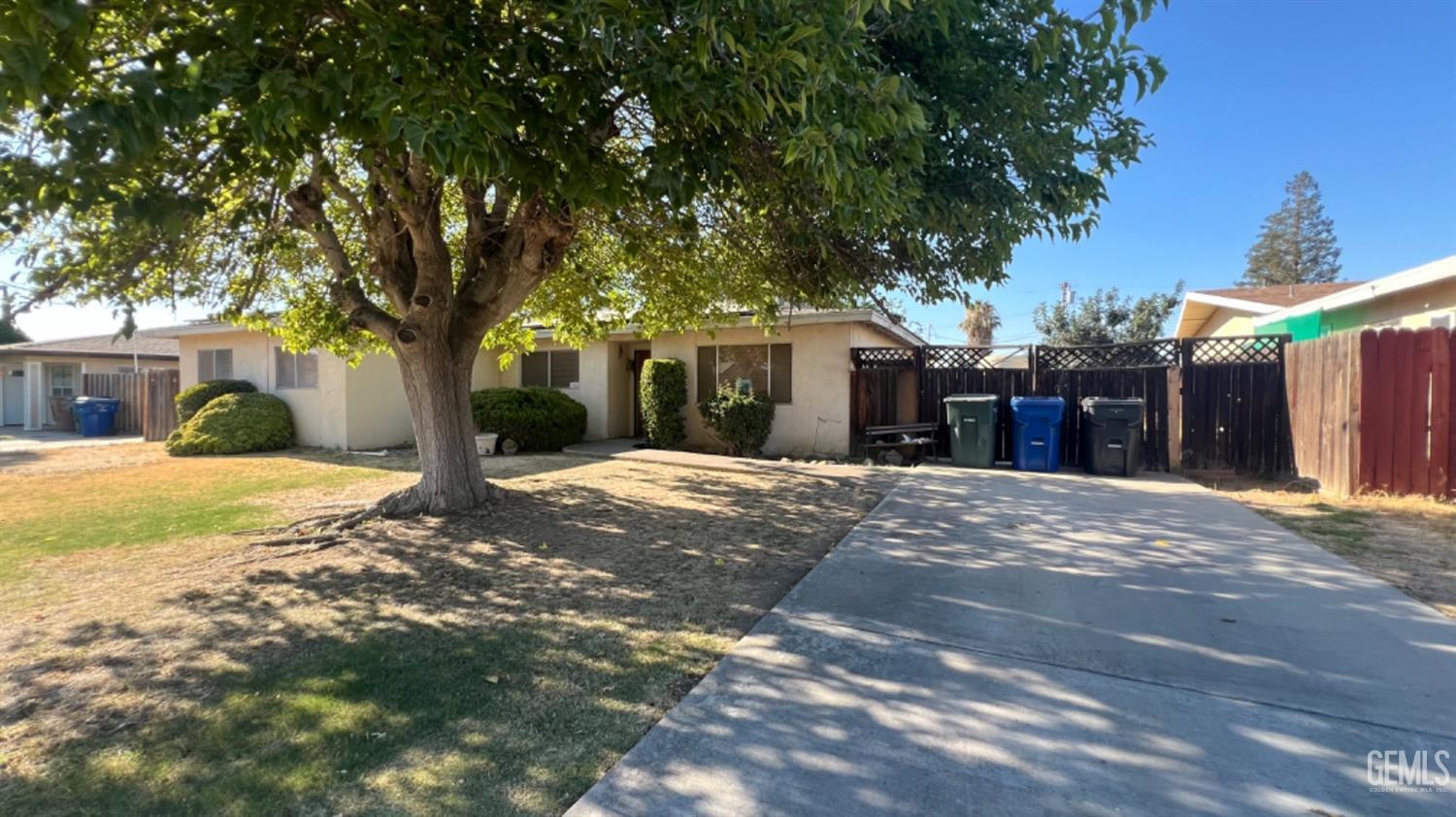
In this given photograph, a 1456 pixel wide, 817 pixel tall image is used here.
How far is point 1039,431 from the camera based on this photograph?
10.2 meters

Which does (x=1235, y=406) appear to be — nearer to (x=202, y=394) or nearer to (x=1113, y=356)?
(x=1113, y=356)

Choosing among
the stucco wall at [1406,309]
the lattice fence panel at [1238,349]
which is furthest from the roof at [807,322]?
the stucco wall at [1406,309]

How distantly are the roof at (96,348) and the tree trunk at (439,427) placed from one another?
17920 millimetres

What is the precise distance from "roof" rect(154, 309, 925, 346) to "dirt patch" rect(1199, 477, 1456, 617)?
19.2 ft

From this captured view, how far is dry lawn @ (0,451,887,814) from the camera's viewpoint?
2.48 metres

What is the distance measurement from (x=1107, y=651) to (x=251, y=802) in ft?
13.1

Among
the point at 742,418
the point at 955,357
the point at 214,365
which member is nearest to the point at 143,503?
the point at 742,418

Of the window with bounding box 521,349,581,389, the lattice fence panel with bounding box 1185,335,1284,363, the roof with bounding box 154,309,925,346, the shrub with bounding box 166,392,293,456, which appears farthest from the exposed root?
the lattice fence panel with bounding box 1185,335,1284,363

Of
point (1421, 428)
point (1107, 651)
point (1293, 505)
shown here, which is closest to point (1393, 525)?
point (1293, 505)

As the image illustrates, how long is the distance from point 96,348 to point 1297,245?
63.8 metres
